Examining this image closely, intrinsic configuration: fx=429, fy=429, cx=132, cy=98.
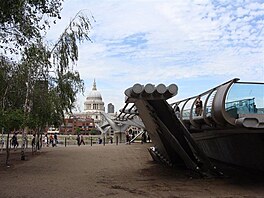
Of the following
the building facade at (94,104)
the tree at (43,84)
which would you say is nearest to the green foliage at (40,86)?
the tree at (43,84)

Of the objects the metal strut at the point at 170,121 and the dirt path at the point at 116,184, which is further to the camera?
the metal strut at the point at 170,121

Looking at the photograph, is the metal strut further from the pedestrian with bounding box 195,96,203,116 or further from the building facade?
the building facade

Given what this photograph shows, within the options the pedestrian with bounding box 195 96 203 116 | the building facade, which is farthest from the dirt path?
the building facade

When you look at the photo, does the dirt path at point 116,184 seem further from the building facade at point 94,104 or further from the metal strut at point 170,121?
the building facade at point 94,104

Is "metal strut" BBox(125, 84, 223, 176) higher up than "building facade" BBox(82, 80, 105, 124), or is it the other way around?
"building facade" BBox(82, 80, 105, 124)

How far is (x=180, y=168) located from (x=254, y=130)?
8.07m

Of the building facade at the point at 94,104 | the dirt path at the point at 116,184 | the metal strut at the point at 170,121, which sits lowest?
the dirt path at the point at 116,184

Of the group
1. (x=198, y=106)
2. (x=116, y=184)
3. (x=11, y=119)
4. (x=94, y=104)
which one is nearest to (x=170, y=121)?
(x=198, y=106)

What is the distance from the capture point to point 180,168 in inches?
886

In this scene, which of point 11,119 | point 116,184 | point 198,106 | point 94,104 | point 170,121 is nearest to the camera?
point 116,184

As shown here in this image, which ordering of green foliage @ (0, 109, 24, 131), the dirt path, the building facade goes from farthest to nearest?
the building facade, green foliage @ (0, 109, 24, 131), the dirt path

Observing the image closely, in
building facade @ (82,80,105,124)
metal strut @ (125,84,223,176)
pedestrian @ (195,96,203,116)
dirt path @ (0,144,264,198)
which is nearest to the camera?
dirt path @ (0,144,264,198)

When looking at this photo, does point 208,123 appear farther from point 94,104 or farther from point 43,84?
point 94,104

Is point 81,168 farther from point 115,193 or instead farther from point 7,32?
point 7,32
